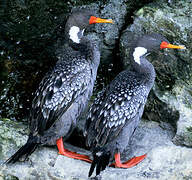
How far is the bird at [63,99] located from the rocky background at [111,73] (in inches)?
6.7

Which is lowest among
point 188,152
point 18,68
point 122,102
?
point 18,68

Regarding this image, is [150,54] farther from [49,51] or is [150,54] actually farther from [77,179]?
[77,179]

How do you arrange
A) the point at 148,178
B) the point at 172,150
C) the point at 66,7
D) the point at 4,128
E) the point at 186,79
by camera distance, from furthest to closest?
the point at 66,7, the point at 186,79, the point at 4,128, the point at 172,150, the point at 148,178

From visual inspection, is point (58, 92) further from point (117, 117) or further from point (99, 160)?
point (99, 160)

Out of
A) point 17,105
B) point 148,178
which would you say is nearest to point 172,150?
point 148,178

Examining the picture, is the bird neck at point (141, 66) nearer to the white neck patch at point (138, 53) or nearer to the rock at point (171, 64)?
the white neck patch at point (138, 53)

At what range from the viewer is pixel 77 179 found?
13.9 feet

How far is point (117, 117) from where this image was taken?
14.6 ft

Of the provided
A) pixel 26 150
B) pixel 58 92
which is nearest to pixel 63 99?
pixel 58 92

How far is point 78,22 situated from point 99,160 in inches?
75.1

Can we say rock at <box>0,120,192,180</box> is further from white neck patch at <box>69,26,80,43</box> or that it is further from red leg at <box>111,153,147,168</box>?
white neck patch at <box>69,26,80,43</box>

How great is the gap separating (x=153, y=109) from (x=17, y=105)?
2.15 m

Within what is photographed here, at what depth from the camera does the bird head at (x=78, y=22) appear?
5066 mm

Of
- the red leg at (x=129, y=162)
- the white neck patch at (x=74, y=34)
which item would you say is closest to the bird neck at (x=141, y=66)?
the white neck patch at (x=74, y=34)
